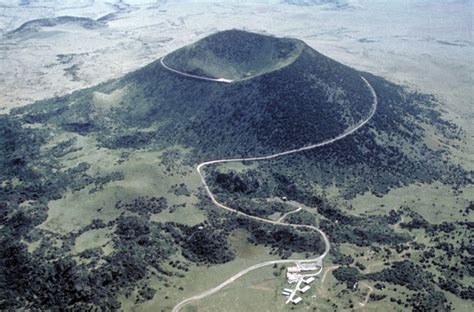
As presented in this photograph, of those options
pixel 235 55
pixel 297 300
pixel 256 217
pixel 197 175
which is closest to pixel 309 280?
pixel 297 300

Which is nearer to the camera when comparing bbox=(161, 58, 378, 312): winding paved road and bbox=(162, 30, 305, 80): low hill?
bbox=(161, 58, 378, 312): winding paved road

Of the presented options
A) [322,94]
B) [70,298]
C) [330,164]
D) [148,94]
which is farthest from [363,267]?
[148,94]

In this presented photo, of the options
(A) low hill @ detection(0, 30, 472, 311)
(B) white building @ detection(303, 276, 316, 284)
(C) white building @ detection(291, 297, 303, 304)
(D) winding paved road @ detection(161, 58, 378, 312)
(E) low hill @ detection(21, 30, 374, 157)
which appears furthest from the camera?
(E) low hill @ detection(21, 30, 374, 157)

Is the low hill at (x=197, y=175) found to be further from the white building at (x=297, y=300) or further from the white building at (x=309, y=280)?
the white building at (x=297, y=300)

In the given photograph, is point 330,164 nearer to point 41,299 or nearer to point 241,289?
point 241,289

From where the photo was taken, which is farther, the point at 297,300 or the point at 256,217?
the point at 256,217

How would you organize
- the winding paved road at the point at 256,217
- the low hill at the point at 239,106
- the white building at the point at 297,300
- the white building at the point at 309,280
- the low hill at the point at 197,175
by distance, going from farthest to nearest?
the low hill at the point at 239,106 → the low hill at the point at 197,175 → the white building at the point at 309,280 → the winding paved road at the point at 256,217 → the white building at the point at 297,300

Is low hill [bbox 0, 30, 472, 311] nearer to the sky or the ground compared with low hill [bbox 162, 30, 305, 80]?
nearer to the ground

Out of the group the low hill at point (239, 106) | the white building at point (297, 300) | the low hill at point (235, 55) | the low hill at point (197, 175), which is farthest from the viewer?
the low hill at point (235, 55)

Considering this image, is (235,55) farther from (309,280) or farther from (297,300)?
(297,300)

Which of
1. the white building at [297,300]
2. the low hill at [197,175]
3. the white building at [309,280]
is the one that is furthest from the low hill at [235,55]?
the white building at [297,300]

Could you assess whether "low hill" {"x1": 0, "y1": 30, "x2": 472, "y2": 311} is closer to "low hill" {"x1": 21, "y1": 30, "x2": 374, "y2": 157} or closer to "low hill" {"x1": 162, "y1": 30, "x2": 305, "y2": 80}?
"low hill" {"x1": 21, "y1": 30, "x2": 374, "y2": 157}

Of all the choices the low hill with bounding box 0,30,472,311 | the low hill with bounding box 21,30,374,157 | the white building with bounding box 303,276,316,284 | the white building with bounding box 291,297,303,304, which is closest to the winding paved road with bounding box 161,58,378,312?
the white building with bounding box 303,276,316,284
